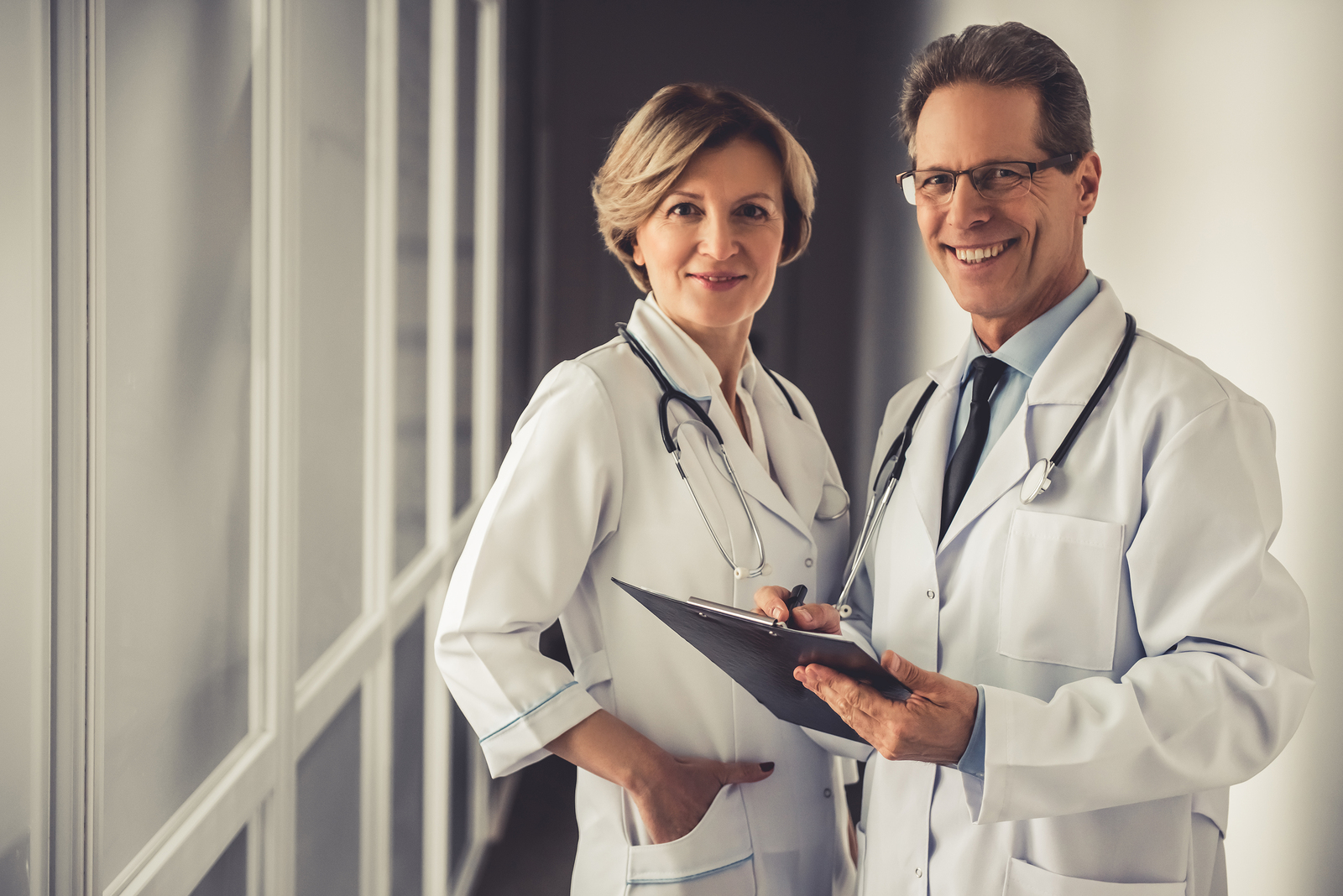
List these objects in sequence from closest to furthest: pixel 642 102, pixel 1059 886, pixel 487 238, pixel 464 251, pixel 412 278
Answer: pixel 1059 886 → pixel 412 278 → pixel 464 251 → pixel 487 238 → pixel 642 102

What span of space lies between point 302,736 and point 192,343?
0.79 m

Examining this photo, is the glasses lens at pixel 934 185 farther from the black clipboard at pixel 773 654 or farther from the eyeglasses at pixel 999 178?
the black clipboard at pixel 773 654

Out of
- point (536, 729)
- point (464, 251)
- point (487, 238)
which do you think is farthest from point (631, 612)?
point (487, 238)

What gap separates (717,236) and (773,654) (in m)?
0.64

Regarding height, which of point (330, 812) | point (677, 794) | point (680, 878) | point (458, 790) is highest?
point (677, 794)

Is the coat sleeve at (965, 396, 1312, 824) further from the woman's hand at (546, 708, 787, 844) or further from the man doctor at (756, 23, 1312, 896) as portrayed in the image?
the woman's hand at (546, 708, 787, 844)

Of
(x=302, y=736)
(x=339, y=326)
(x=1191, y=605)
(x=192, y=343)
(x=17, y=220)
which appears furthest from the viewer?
(x=339, y=326)

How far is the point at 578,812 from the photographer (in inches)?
52.1

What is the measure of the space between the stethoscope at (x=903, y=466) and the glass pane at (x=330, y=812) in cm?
102

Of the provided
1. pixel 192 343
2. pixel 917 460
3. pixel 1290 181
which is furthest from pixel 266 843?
pixel 1290 181

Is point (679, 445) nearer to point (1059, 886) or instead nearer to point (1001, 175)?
point (1001, 175)

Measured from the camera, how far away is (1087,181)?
1181 millimetres

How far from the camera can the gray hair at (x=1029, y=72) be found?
3.64 feet

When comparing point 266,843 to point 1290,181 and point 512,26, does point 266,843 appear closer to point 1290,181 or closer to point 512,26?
point 1290,181
